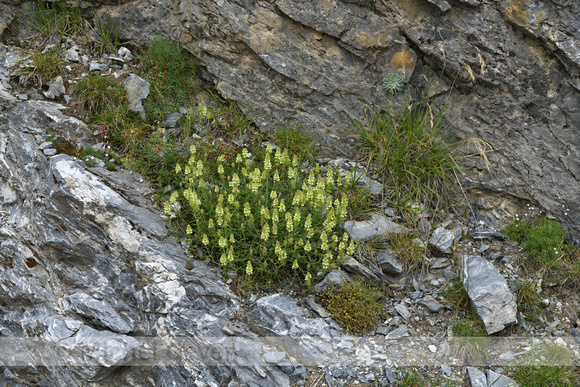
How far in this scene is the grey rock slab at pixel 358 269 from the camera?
20.8 ft

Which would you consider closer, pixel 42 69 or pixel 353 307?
pixel 353 307

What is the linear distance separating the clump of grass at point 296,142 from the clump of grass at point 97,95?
2.49 m

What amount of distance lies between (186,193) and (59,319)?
2.13 meters

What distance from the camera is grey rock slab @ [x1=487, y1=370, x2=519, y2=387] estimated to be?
5.47m

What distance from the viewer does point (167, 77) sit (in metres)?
8.10

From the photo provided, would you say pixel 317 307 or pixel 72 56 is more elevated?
pixel 72 56

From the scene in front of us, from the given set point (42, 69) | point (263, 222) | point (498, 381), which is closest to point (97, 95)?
point (42, 69)

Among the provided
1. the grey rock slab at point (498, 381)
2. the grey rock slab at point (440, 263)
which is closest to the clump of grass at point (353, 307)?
the grey rock slab at point (440, 263)

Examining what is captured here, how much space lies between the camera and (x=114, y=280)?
6152mm

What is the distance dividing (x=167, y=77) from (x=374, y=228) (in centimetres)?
410

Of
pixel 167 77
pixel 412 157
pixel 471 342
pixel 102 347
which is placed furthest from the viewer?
pixel 167 77

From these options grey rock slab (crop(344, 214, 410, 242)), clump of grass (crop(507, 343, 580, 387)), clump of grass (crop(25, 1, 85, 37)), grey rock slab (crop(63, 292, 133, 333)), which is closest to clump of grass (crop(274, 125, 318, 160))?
grey rock slab (crop(344, 214, 410, 242))

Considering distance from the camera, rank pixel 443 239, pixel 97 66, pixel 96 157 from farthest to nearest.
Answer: pixel 97 66
pixel 96 157
pixel 443 239

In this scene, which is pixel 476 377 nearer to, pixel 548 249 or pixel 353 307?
pixel 353 307
